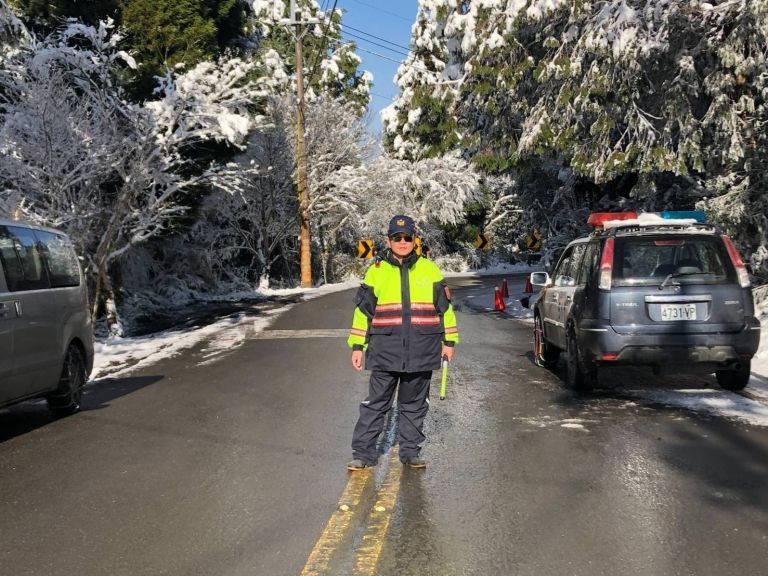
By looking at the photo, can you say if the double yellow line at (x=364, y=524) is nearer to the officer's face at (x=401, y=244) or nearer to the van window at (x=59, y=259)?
the officer's face at (x=401, y=244)

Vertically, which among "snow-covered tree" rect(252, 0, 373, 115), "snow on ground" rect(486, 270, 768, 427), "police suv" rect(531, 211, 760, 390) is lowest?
"snow on ground" rect(486, 270, 768, 427)

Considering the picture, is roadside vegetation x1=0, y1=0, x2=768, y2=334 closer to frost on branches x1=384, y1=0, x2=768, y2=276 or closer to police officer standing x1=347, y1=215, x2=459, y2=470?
frost on branches x1=384, y1=0, x2=768, y2=276

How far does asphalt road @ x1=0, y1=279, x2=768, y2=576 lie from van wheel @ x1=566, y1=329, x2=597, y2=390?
→ 0.62 feet

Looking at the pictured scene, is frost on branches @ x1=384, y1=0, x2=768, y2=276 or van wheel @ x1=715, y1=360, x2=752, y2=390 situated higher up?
frost on branches @ x1=384, y1=0, x2=768, y2=276

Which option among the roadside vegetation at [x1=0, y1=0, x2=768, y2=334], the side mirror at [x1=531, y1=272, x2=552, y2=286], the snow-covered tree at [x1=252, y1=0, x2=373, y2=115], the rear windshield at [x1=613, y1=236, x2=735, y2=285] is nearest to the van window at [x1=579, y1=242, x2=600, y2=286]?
the rear windshield at [x1=613, y1=236, x2=735, y2=285]

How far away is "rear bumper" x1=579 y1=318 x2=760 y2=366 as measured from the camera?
7.98 metres

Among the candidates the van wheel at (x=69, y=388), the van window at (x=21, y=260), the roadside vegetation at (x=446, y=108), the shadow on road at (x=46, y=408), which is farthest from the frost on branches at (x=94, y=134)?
the van window at (x=21, y=260)

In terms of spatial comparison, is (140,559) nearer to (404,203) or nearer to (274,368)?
(274,368)

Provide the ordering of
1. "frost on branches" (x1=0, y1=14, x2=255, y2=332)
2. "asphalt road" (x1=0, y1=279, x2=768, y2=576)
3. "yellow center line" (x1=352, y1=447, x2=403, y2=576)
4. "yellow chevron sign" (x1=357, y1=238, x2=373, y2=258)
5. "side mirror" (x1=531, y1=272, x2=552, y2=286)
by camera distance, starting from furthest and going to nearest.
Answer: "yellow chevron sign" (x1=357, y1=238, x2=373, y2=258) → "frost on branches" (x1=0, y1=14, x2=255, y2=332) → "side mirror" (x1=531, y1=272, x2=552, y2=286) → "asphalt road" (x1=0, y1=279, x2=768, y2=576) → "yellow center line" (x1=352, y1=447, x2=403, y2=576)

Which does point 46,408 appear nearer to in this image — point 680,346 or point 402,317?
point 402,317

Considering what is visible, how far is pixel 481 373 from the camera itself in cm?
1038

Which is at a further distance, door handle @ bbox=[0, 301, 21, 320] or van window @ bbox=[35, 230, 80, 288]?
van window @ bbox=[35, 230, 80, 288]

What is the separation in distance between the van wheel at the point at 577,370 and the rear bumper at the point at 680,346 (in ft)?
1.48

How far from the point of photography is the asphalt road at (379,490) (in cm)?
418
